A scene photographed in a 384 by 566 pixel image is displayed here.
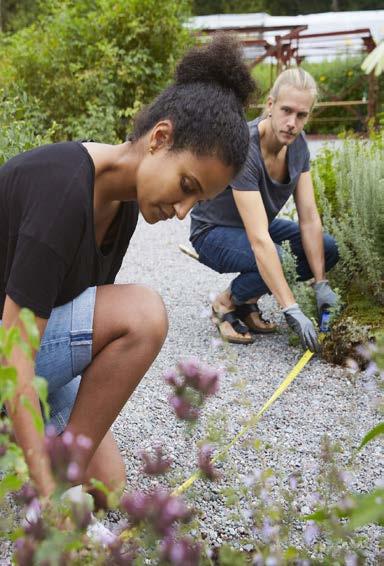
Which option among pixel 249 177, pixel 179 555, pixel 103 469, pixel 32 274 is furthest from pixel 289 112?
pixel 179 555

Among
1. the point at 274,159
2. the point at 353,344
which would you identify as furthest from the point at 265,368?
the point at 274,159

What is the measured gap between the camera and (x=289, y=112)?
3.18 metres

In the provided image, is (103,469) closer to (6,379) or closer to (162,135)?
(162,135)

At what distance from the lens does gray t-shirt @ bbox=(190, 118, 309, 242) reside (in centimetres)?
320

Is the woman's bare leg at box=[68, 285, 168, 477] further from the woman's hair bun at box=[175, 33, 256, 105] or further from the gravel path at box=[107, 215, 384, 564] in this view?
the woman's hair bun at box=[175, 33, 256, 105]

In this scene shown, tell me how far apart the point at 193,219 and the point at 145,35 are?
5.05 meters

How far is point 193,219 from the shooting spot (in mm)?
3594

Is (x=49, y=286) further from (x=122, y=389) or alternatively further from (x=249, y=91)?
(x=249, y=91)

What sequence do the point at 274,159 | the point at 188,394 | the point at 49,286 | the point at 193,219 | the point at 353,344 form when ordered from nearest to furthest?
the point at 188,394
the point at 49,286
the point at 353,344
the point at 274,159
the point at 193,219

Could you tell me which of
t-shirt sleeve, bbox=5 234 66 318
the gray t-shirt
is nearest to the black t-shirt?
t-shirt sleeve, bbox=5 234 66 318

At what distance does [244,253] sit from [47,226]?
1.98 metres

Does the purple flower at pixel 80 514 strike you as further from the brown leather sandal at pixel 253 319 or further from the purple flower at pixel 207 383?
the brown leather sandal at pixel 253 319

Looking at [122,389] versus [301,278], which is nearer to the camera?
[122,389]

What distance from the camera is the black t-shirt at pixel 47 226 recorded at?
1.49m
